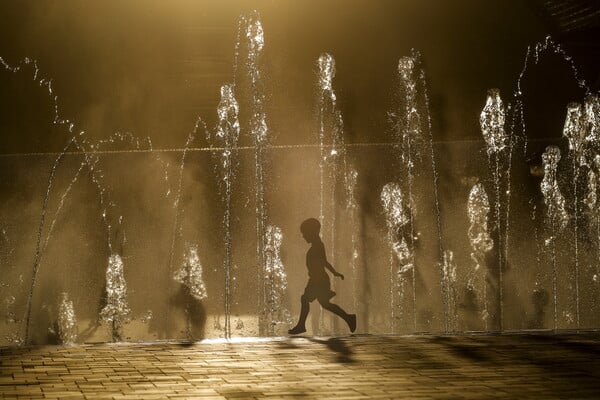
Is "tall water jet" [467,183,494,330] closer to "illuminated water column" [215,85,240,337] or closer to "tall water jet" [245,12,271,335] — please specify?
"tall water jet" [245,12,271,335]

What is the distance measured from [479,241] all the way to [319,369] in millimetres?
6353

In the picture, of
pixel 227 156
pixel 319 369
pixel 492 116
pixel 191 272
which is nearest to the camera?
pixel 319 369

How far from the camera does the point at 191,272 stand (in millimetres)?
12477

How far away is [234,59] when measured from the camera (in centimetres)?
1416

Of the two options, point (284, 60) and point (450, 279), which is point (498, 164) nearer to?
point (450, 279)

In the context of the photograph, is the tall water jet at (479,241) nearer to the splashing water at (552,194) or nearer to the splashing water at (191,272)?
the splashing water at (552,194)

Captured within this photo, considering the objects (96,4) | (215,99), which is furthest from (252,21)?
(96,4)

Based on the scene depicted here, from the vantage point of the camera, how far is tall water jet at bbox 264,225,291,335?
12.2 metres

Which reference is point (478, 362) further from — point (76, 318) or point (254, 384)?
point (76, 318)

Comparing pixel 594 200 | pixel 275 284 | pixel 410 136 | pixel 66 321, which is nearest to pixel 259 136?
pixel 410 136

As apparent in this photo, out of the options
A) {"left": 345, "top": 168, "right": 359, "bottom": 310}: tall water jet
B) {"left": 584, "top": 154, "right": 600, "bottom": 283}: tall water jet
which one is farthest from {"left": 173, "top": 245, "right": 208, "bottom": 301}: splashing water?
{"left": 584, "top": 154, "right": 600, "bottom": 283}: tall water jet

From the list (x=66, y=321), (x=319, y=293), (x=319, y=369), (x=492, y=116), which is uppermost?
(x=492, y=116)

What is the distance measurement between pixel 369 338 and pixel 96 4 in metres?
8.36

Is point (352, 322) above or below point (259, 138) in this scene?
below
